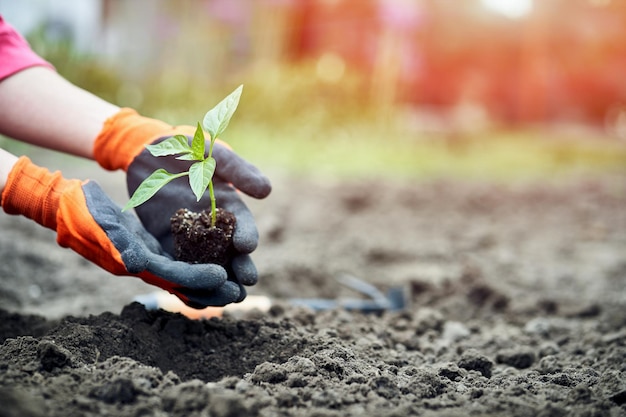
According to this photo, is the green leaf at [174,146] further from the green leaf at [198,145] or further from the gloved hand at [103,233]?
the gloved hand at [103,233]

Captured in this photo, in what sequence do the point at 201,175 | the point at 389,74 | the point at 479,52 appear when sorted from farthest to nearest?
the point at 479,52, the point at 389,74, the point at 201,175

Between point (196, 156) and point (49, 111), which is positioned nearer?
point (196, 156)

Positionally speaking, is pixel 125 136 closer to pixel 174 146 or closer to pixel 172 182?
pixel 172 182

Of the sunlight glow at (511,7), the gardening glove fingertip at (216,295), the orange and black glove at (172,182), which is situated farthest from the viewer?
the sunlight glow at (511,7)

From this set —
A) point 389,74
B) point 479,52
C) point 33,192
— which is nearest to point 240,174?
point 33,192

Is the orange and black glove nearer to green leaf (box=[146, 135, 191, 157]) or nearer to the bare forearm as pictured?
the bare forearm

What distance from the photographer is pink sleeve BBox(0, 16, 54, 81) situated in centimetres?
208

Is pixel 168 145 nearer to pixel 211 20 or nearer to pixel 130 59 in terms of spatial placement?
pixel 130 59

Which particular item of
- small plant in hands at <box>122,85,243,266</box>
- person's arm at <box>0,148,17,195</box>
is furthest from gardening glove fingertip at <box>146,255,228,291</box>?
person's arm at <box>0,148,17,195</box>

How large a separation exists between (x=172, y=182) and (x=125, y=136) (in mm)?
225

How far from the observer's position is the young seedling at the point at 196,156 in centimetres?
162

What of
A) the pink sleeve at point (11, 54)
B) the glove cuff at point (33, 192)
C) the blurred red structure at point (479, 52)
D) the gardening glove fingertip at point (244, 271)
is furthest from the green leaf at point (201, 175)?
the blurred red structure at point (479, 52)

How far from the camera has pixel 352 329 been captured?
2049 mm

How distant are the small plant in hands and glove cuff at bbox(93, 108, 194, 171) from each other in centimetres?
32
